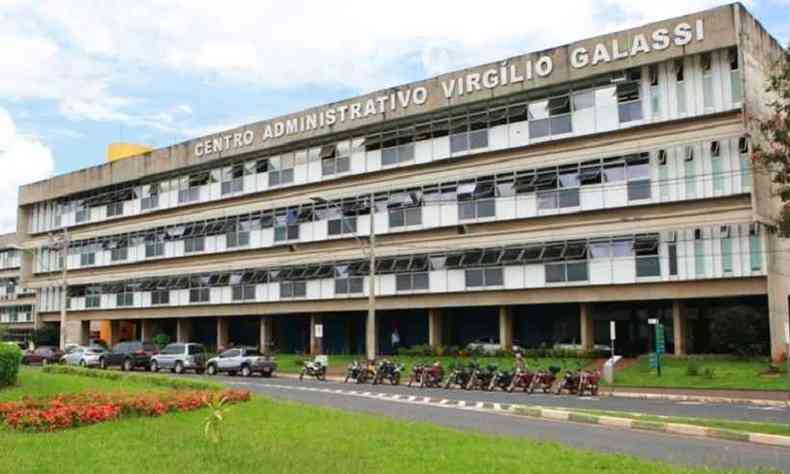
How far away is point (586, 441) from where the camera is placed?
15.5 m

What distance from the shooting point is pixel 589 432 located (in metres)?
17.2

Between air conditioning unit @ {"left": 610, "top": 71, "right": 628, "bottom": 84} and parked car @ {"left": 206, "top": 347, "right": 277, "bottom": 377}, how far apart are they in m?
21.0

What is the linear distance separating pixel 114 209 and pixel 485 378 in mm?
42134

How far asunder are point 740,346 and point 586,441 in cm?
2173

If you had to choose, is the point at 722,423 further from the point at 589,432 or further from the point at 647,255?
the point at 647,255

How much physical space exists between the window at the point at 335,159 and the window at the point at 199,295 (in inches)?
502

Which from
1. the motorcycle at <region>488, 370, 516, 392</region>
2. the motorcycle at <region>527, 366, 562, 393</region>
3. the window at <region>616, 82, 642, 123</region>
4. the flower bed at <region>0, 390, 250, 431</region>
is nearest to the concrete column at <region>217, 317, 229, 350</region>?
the motorcycle at <region>488, 370, 516, 392</region>

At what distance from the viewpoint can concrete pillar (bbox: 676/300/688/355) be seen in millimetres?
37156

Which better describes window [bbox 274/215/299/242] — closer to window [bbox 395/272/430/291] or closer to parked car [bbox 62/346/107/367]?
window [bbox 395/272/430/291]

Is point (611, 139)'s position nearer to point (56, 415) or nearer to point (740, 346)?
point (740, 346)

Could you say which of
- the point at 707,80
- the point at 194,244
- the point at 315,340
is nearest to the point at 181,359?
the point at 315,340

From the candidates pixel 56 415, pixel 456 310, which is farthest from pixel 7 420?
pixel 456 310

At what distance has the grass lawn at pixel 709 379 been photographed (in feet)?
96.2

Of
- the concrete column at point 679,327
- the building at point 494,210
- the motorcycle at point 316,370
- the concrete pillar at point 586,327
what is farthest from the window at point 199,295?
the concrete column at point 679,327
